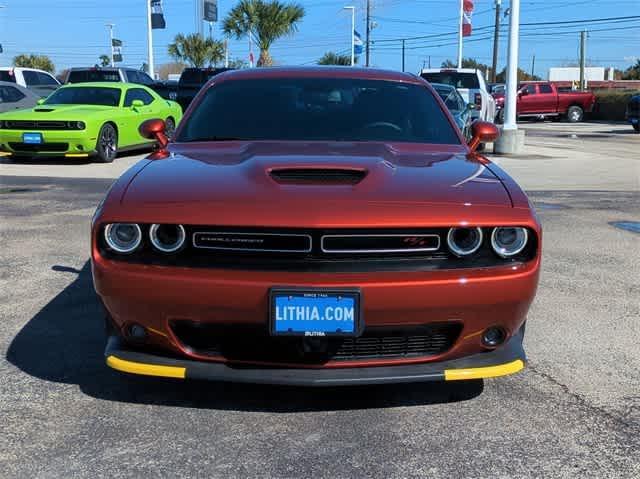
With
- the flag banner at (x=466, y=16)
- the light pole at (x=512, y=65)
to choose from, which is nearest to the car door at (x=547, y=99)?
the flag banner at (x=466, y=16)

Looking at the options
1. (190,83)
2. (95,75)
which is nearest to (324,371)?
(95,75)

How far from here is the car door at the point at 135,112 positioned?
13.5 metres

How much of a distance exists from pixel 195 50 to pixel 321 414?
49.5m

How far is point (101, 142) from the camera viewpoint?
1273 centimetres

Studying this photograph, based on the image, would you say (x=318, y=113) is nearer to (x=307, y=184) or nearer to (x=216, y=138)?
(x=216, y=138)

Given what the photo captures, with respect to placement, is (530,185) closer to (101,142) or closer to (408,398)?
(101,142)

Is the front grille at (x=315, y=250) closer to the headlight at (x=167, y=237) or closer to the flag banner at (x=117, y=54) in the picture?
the headlight at (x=167, y=237)

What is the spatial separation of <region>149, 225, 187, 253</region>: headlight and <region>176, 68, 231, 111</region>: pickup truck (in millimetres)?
17369

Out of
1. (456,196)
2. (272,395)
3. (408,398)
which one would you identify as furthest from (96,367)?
(456,196)

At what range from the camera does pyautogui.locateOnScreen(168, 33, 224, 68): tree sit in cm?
4991

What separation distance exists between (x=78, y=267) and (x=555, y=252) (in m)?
3.89

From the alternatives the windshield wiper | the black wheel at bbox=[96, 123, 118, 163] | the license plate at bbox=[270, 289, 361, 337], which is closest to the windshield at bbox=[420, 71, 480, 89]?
the black wheel at bbox=[96, 123, 118, 163]

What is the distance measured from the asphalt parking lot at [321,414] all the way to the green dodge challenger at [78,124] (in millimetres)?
7840

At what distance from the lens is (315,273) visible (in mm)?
2760
